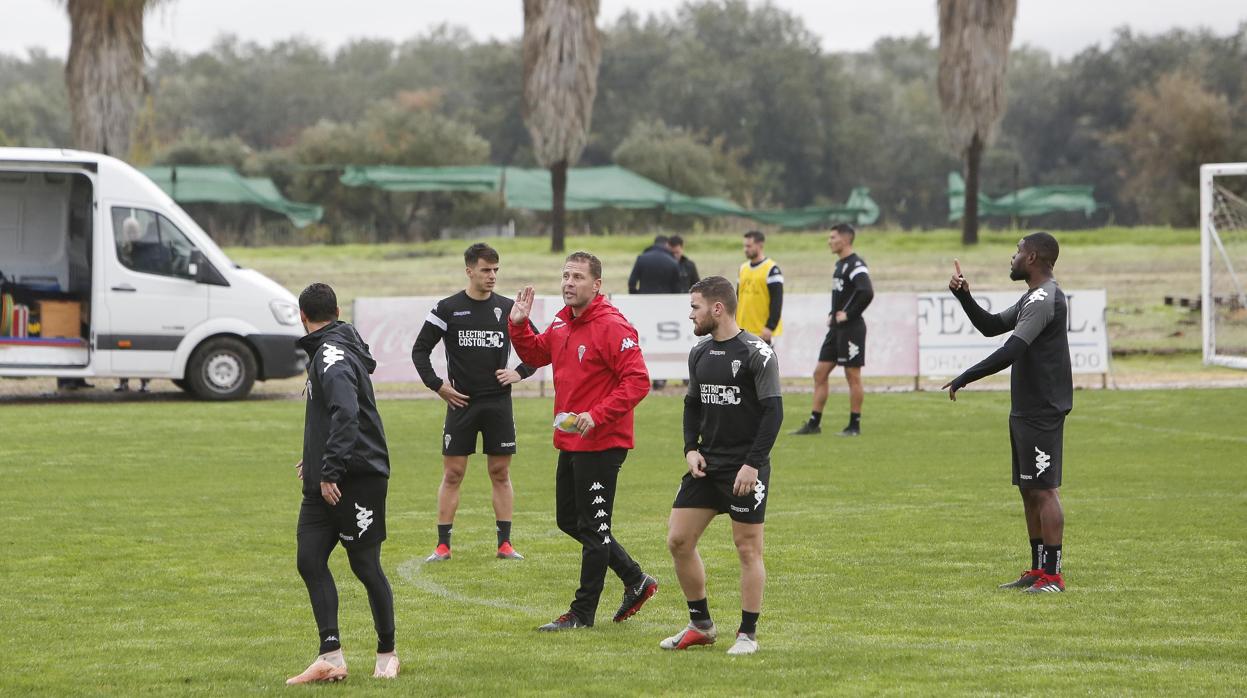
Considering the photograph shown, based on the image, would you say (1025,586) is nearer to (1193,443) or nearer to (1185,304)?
(1193,443)

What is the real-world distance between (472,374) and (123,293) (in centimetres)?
1219

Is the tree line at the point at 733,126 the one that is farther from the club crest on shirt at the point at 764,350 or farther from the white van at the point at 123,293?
the club crest on shirt at the point at 764,350

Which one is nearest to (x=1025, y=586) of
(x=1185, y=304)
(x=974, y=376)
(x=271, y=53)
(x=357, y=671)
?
(x=974, y=376)

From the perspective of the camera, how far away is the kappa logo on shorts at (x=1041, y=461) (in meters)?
8.83

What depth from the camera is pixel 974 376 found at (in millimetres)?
8594

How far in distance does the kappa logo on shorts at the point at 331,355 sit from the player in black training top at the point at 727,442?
1.58 meters

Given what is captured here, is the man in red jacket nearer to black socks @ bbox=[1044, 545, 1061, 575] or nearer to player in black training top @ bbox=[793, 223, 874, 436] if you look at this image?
black socks @ bbox=[1044, 545, 1061, 575]

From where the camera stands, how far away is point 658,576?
941 centimetres

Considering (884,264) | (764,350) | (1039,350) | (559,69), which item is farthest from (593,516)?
(884,264)

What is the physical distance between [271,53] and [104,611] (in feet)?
335

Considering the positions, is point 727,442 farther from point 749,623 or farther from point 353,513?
point 353,513

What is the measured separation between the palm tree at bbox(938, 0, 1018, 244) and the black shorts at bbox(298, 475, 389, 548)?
30.7 m

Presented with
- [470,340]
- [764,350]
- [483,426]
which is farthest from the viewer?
[483,426]

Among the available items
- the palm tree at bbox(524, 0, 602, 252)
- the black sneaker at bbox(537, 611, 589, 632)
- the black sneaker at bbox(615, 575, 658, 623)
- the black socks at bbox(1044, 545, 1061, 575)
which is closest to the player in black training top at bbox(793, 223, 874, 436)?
the black socks at bbox(1044, 545, 1061, 575)
